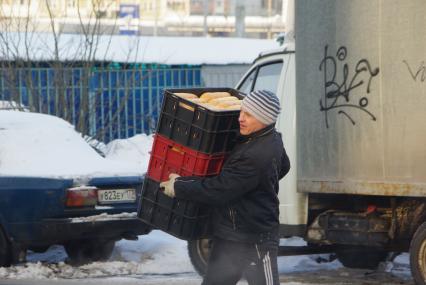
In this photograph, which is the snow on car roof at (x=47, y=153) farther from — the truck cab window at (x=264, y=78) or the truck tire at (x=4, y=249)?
the truck cab window at (x=264, y=78)

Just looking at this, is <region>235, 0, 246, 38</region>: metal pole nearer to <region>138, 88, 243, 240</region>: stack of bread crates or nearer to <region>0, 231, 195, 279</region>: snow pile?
<region>0, 231, 195, 279</region>: snow pile

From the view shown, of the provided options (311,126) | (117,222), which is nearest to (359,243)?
(311,126)

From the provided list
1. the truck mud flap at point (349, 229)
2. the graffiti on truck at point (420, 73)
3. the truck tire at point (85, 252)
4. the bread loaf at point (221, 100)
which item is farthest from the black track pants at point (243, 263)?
the truck tire at point (85, 252)

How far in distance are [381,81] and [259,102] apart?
8.43ft

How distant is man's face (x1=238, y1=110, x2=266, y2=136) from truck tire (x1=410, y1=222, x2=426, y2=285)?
9.22 ft

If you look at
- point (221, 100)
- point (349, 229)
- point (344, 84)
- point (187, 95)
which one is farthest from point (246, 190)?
point (349, 229)

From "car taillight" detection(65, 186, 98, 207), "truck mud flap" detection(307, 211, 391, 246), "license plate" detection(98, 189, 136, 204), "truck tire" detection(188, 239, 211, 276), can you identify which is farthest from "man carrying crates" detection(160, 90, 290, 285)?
"license plate" detection(98, 189, 136, 204)

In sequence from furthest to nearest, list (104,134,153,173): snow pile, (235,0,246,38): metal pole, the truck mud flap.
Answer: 1. (235,0,246,38): metal pole
2. (104,134,153,173): snow pile
3. the truck mud flap

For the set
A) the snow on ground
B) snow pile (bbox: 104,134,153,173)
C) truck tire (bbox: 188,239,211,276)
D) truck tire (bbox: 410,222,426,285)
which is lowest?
the snow on ground

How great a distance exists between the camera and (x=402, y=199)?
731 centimetres

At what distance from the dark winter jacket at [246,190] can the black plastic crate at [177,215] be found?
164 millimetres

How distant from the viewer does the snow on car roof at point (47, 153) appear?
832 centimetres

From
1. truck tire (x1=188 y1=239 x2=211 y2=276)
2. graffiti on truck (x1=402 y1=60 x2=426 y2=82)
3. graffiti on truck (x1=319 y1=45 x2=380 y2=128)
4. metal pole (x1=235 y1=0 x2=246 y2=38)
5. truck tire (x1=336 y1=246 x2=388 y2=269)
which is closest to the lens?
graffiti on truck (x1=402 y1=60 x2=426 y2=82)

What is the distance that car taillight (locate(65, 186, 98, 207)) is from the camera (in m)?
8.14
